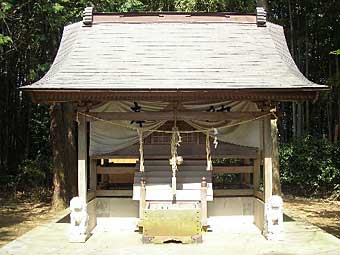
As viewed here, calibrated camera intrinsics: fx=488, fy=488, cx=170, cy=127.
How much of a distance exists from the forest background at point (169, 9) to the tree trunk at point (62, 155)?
0.22ft

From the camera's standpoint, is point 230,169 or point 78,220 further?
point 230,169

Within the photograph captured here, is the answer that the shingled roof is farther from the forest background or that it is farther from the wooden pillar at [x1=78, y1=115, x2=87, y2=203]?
the forest background

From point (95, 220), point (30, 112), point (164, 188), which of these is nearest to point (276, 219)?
point (164, 188)

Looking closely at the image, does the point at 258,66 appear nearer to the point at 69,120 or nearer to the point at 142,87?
the point at 142,87

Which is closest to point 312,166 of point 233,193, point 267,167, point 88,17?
point 233,193

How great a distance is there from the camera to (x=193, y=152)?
9.86 meters

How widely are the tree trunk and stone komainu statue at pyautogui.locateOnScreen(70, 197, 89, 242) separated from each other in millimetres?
4817

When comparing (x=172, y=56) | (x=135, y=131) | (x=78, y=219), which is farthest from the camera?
(x=135, y=131)

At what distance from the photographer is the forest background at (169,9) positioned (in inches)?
487

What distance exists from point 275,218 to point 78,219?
127 inches

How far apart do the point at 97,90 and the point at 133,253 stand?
257 cm

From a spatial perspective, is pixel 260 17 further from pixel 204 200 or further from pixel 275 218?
pixel 275 218

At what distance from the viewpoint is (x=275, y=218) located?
26.3ft

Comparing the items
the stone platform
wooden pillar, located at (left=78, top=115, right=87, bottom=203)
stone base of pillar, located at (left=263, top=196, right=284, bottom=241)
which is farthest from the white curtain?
stone base of pillar, located at (left=263, top=196, right=284, bottom=241)
